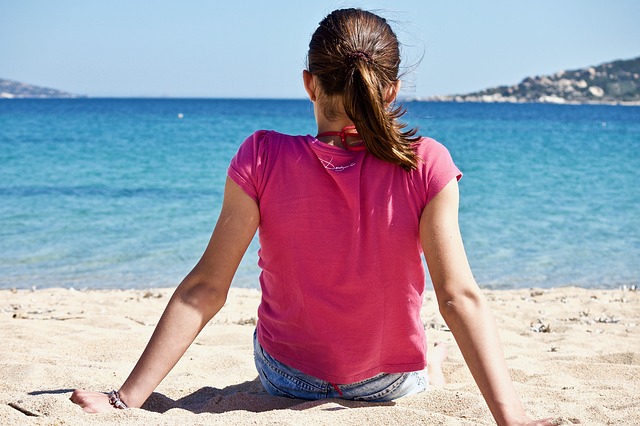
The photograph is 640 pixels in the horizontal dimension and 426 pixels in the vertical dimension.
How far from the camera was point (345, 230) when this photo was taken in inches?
84.2

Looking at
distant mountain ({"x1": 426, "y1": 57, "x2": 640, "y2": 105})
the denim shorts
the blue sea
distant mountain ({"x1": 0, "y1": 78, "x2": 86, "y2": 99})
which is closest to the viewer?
the denim shorts

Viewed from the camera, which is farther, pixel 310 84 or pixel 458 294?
pixel 310 84

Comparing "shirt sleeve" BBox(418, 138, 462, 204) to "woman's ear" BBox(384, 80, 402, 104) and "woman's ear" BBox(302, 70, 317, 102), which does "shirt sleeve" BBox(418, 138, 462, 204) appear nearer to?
"woman's ear" BBox(384, 80, 402, 104)

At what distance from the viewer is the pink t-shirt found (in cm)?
212

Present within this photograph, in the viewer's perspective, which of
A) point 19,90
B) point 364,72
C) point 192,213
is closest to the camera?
point 364,72

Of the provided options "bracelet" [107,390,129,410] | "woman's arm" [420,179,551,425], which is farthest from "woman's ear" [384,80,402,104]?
"bracelet" [107,390,129,410]

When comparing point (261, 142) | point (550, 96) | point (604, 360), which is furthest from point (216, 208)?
point (550, 96)

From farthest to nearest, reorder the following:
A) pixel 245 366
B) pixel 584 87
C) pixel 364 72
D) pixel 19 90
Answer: pixel 19 90
pixel 584 87
pixel 245 366
pixel 364 72

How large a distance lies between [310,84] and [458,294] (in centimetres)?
81

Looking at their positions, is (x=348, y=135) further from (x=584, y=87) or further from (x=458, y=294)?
(x=584, y=87)

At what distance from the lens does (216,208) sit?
40.3 ft

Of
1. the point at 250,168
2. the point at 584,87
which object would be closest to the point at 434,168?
the point at 250,168

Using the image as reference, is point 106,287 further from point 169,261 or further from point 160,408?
point 160,408

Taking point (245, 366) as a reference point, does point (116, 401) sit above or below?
above
